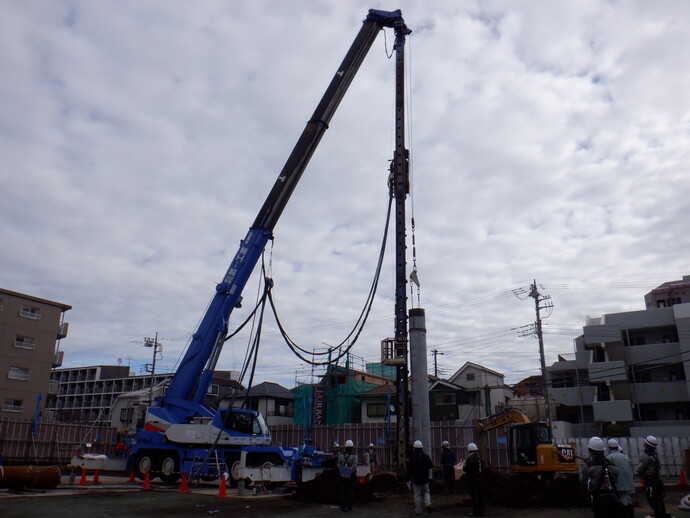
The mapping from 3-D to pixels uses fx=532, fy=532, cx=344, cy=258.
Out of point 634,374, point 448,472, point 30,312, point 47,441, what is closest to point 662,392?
point 634,374

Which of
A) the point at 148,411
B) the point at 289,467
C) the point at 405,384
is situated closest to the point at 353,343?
the point at 405,384

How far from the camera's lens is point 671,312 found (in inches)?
1567

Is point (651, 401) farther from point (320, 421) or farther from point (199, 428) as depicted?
point (199, 428)

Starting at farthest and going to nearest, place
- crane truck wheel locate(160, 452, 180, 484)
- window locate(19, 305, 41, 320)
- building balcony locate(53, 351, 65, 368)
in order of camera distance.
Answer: building balcony locate(53, 351, 65, 368), window locate(19, 305, 41, 320), crane truck wheel locate(160, 452, 180, 484)

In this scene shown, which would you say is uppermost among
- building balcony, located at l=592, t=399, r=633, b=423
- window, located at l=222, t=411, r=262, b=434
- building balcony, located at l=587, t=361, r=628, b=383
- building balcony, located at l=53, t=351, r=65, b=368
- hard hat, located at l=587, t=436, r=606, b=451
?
building balcony, located at l=53, t=351, r=65, b=368

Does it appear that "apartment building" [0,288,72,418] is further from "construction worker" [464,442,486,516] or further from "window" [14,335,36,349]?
"construction worker" [464,442,486,516]

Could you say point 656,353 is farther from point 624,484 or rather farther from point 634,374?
point 624,484

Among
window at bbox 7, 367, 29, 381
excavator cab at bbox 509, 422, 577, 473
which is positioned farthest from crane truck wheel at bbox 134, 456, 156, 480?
window at bbox 7, 367, 29, 381

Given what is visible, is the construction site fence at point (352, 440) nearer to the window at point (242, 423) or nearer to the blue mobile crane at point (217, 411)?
the blue mobile crane at point (217, 411)

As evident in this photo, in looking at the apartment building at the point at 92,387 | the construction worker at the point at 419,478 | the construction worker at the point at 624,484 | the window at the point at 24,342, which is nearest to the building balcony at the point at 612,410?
the construction worker at the point at 419,478

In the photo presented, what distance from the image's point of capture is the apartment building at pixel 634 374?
38094 mm

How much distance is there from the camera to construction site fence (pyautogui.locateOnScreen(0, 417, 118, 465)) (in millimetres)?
27766

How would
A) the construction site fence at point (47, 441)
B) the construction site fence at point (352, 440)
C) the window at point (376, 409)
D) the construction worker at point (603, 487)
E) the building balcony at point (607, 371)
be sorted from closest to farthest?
the construction worker at point (603, 487) < the construction site fence at point (352, 440) < the construction site fence at point (47, 441) < the building balcony at point (607, 371) < the window at point (376, 409)

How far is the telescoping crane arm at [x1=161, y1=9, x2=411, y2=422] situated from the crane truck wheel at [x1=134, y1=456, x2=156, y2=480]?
7.02 ft
